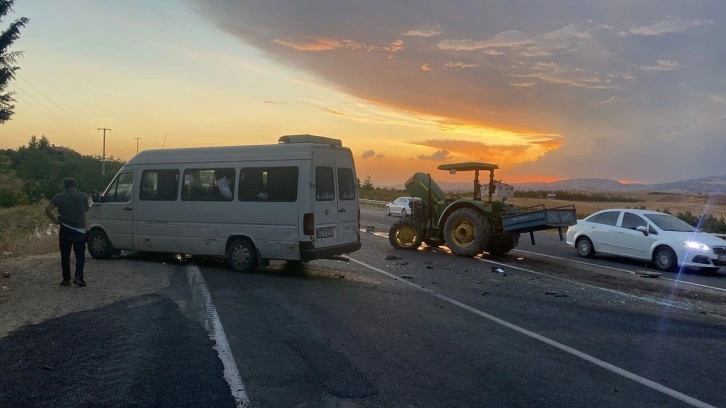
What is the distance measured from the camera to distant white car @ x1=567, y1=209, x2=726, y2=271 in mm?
13508

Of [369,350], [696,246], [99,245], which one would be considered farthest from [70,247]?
[696,246]

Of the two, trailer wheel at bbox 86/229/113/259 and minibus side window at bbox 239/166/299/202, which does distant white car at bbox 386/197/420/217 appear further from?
minibus side window at bbox 239/166/299/202

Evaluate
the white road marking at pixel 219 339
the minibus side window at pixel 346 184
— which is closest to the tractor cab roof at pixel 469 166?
the minibus side window at pixel 346 184

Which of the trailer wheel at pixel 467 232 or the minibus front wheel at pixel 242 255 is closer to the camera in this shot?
the minibus front wheel at pixel 242 255

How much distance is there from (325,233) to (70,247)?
4.64 m

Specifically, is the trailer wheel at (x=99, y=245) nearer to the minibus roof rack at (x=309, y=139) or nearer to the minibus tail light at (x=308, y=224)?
the minibus roof rack at (x=309, y=139)

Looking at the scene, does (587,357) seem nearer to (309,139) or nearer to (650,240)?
(309,139)

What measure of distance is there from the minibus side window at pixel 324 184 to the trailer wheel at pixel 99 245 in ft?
19.3

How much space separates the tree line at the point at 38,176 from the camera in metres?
54.5

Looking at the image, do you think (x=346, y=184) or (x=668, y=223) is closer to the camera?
(x=346, y=184)

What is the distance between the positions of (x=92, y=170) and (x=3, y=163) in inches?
541

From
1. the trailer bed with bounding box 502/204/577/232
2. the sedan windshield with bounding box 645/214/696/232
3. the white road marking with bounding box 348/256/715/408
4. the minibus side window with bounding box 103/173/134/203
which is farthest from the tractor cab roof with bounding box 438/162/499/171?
the minibus side window with bounding box 103/173/134/203

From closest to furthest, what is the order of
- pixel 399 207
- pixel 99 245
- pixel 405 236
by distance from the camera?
pixel 99 245 < pixel 405 236 < pixel 399 207

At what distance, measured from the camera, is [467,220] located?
609 inches
